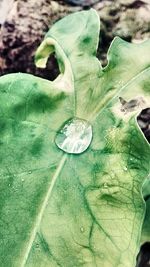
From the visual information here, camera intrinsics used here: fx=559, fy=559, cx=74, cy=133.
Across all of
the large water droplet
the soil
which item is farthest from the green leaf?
the soil

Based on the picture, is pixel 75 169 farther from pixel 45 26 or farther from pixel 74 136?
pixel 45 26

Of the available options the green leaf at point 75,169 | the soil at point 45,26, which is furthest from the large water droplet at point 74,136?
the soil at point 45,26

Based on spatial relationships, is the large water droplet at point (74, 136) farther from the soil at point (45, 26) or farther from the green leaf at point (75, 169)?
the soil at point (45, 26)

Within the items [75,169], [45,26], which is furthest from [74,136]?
[45,26]

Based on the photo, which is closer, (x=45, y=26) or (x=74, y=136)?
(x=74, y=136)

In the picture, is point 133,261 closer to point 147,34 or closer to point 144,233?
point 144,233

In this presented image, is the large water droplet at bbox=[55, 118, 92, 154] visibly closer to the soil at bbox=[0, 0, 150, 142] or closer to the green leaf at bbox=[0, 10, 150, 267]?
the green leaf at bbox=[0, 10, 150, 267]
